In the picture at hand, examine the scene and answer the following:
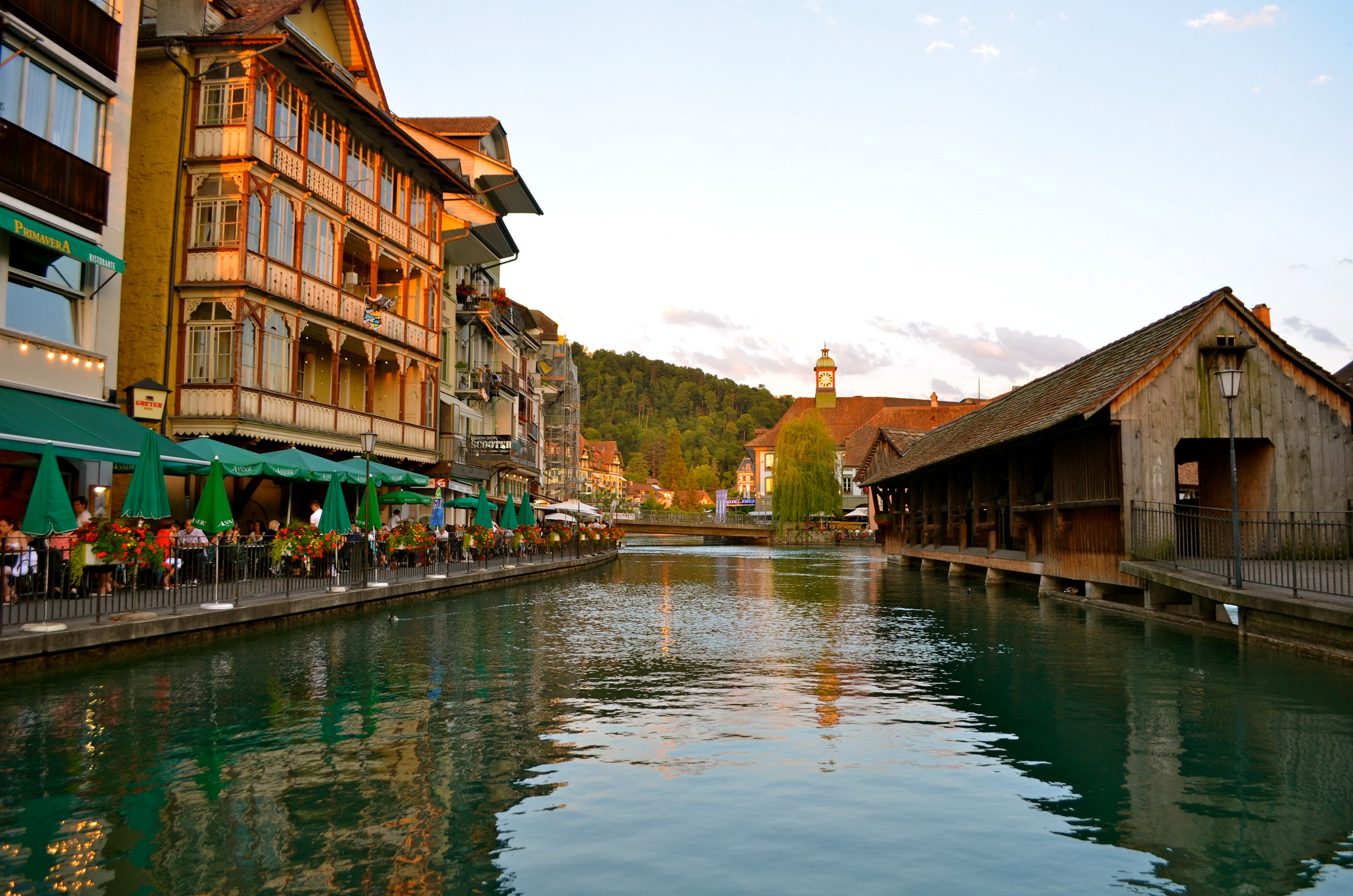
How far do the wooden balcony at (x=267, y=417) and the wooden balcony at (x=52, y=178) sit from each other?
5.79 m

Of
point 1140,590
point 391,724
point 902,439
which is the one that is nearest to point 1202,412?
point 1140,590

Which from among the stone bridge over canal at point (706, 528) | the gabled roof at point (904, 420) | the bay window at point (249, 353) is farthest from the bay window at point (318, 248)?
the gabled roof at point (904, 420)

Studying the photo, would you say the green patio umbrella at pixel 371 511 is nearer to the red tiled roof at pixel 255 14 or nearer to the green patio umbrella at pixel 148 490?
the green patio umbrella at pixel 148 490

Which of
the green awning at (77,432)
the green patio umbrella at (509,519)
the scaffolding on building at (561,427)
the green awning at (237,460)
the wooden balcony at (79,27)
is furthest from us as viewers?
the scaffolding on building at (561,427)

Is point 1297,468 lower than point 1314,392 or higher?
lower

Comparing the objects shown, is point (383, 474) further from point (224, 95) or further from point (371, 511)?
point (224, 95)

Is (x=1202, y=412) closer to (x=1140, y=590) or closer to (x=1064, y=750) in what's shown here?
(x=1140, y=590)

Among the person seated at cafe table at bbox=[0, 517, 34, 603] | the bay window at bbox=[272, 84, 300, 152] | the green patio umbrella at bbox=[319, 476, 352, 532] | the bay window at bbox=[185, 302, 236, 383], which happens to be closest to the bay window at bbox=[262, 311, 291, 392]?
the bay window at bbox=[185, 302, 236, 383]

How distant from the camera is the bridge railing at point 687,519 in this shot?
91.2 meters

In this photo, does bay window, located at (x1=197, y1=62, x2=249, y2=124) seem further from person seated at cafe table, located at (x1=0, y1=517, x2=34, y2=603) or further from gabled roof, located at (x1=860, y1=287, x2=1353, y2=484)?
gabled roof, located at (x1=860, y1=287, x2=1353, y2=484)

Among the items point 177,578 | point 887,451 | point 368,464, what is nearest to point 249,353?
point 368,464

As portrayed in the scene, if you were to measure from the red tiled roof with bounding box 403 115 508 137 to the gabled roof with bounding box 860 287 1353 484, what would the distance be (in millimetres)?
24921

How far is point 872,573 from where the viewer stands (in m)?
41.9

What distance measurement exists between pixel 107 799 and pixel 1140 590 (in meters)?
21.1
